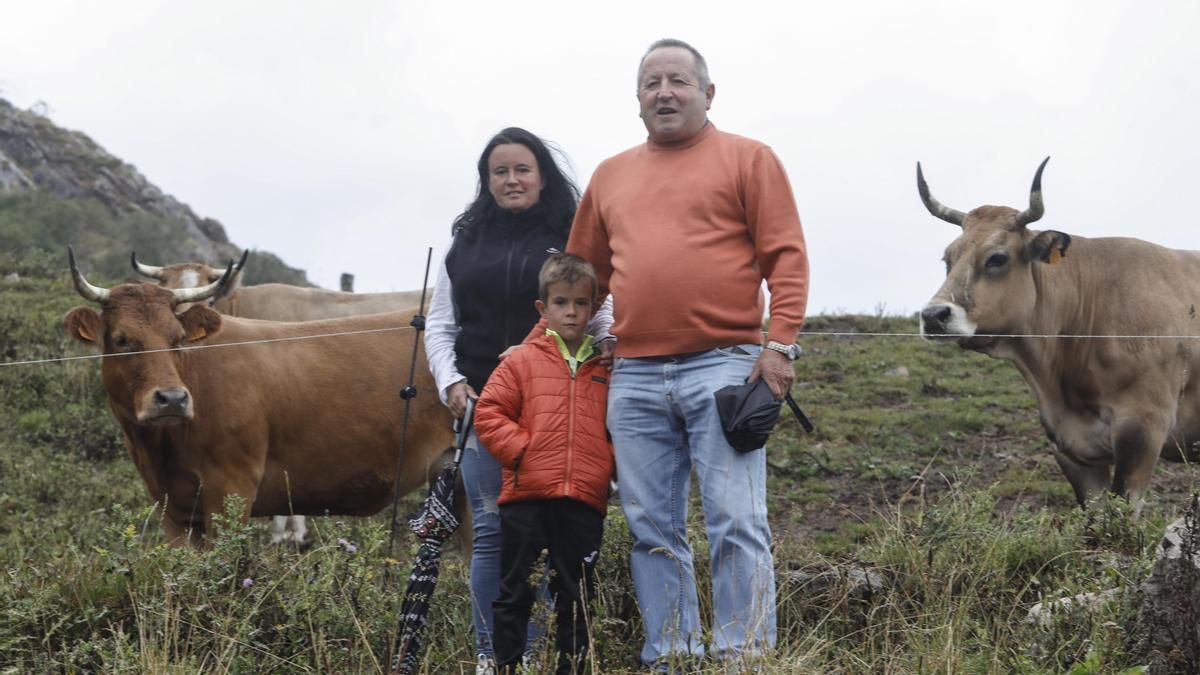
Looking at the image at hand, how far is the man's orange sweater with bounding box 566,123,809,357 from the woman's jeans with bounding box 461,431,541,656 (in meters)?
0.75

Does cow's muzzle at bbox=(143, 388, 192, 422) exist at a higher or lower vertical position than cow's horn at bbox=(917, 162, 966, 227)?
lower

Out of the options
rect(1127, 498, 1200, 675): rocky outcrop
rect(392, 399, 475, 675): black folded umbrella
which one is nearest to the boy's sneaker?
rect(392, 399, 475, 675): black folded umbrella

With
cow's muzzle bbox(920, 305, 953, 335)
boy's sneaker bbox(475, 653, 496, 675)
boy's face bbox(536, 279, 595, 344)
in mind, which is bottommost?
boy's sneaker bbox(475, 653, 496, 675)

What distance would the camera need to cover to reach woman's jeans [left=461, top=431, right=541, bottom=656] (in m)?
4.54

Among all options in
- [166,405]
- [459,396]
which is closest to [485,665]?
[459,396]

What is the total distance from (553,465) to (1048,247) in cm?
448

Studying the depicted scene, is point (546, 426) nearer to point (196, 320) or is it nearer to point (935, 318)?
point (196, 320)

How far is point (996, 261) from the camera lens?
7449 mm

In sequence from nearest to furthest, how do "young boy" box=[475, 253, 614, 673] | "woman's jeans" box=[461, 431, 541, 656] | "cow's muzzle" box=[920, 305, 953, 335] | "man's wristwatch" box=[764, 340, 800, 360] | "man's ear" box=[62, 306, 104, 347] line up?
"man's wristwatch" box=[764, 340, 800, 360]
"young boy" box=[475, 253, 614, 673]
"woman's jeans" box=[461, 431, 541, 656]
"man's ear" box=[62, 306, 104, 347]
"cow's muzzle" box=[920, 305, 953, 335]

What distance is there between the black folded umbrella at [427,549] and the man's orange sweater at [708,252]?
86 centimetres

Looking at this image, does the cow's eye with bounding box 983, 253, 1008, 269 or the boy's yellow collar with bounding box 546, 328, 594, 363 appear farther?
the cow's eye with bounding box 983, 253, 1008, 269

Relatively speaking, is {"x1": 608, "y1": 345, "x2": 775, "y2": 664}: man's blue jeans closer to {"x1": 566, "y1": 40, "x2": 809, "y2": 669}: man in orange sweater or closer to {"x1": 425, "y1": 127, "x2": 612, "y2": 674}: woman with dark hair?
{"x1": 566, "y1": 40, "x2": 809, "y2": 669}: man in orange sweater

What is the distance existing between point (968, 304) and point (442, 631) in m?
4.02

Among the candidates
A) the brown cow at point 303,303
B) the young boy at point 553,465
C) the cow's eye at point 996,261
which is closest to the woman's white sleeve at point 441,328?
the young boy at point 553,465
